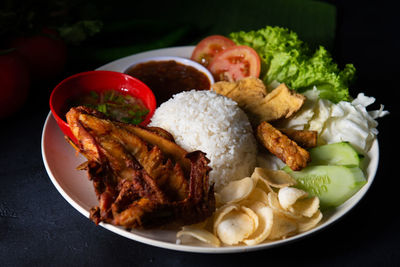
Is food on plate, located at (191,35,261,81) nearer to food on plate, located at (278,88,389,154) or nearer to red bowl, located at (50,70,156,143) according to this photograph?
food on plate, located at (278,88,389,154)

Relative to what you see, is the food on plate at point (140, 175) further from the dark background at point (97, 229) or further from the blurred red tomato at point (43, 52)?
the blurred red tomato at point (43, 52)

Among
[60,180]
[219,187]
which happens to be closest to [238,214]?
[219,187]

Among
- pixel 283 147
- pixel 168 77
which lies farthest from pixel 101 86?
pixel 283 147

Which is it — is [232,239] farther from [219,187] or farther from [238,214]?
[219,187]

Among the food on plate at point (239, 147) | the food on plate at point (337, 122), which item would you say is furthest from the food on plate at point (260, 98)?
the food on plate at point (337, 122)

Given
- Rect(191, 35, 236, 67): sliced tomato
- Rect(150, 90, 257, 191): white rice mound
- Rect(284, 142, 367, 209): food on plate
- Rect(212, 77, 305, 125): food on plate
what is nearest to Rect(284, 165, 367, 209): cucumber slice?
Rect(284, 142, 367, 209): food on plate

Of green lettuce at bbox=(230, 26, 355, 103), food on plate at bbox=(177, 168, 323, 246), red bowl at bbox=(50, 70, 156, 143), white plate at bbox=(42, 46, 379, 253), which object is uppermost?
green lettuce at bbox=(230, 26, 355, 103)
